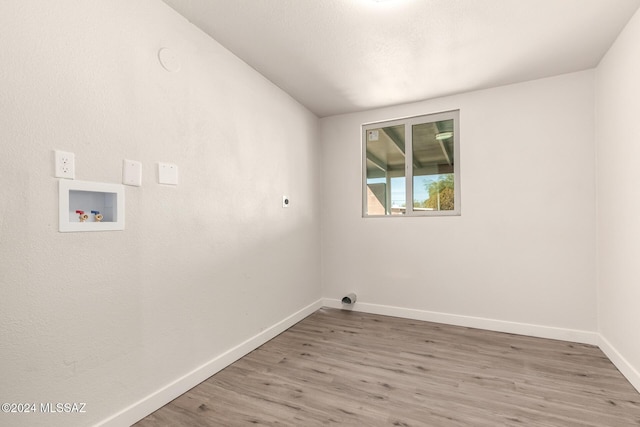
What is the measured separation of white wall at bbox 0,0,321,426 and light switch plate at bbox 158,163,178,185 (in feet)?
0.15

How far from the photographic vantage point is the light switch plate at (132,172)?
1590 millimetres

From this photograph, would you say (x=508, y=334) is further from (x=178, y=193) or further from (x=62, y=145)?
(x=62, y=145)

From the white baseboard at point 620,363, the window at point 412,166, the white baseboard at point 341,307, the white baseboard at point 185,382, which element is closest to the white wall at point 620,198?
the white baseboard at point 620,363

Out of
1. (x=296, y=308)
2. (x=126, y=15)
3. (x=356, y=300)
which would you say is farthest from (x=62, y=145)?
(x=356, y=300)

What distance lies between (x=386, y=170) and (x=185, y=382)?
2900 mm

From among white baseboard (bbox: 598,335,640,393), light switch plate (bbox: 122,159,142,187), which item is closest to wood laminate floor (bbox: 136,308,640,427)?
white baseboard (bbox: 598,335,640,393)

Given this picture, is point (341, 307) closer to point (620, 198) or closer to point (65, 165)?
point (620, 198)

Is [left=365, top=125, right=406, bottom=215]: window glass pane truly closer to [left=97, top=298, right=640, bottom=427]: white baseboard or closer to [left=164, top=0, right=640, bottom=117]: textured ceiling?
[left=164, top=0, right=640, bottom=117]: textured ceiling

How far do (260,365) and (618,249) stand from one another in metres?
2.82

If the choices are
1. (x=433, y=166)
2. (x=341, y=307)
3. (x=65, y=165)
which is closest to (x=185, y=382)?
(x=65, y=165)

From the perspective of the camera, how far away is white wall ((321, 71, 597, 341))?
8.65 ft

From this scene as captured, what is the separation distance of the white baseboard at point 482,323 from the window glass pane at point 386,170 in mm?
1140

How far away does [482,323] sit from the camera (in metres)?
2.97

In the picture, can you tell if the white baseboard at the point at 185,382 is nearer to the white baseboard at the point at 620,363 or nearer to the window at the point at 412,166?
the window at the point at 412,166
